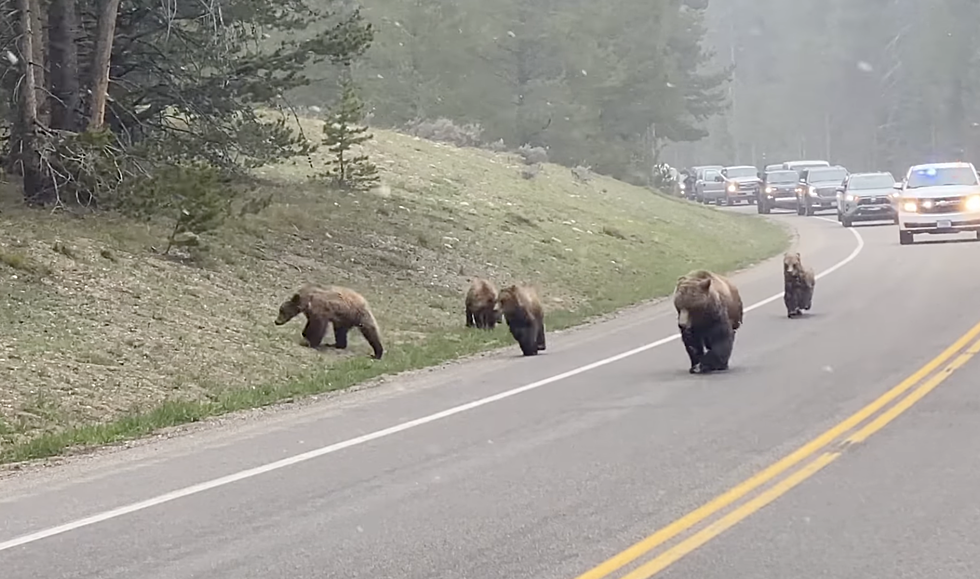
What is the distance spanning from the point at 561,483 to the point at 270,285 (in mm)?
12067

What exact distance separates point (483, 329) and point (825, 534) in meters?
12.8

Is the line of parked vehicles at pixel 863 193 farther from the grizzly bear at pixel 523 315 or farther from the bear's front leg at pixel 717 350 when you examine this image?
the bear's front leg at pixel 717 350

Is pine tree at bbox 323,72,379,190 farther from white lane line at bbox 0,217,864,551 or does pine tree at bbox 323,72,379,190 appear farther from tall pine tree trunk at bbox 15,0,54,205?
white lane line at bbox 0,217,864,551

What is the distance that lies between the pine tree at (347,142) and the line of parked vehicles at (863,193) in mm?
12630

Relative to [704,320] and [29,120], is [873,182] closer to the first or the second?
[29,120]

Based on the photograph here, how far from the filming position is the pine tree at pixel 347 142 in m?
28.0

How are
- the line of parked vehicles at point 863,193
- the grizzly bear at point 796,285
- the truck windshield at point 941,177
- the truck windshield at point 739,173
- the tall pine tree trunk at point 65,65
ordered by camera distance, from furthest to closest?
the truck windshield at point 739,173 < the truck windshield at point 941,177 < the line of parked vehicles at point 863,193 < the tall pine tree trunk at point 65,65 < the grizzly bear at point 796,285

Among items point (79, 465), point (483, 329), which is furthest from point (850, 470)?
point (483, 329)

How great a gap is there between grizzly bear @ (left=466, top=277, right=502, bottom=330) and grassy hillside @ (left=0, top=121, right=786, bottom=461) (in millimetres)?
415

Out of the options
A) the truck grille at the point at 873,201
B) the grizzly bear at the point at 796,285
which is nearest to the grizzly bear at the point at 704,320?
the grizzly bear at the point at 796,285

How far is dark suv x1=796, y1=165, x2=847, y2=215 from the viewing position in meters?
54.2

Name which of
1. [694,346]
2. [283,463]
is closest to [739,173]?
[694,346]

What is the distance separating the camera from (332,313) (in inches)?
691

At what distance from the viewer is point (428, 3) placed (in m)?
49.9
